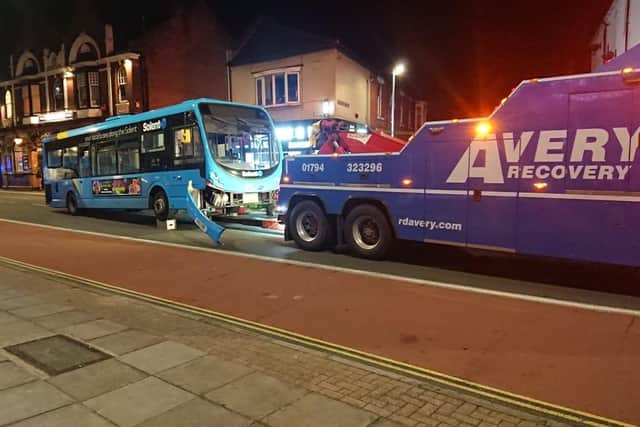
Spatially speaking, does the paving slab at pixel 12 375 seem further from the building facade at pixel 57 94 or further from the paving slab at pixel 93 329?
the building facade at pixel 57 94

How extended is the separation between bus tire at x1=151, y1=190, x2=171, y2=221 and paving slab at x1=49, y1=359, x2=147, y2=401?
11059 mm

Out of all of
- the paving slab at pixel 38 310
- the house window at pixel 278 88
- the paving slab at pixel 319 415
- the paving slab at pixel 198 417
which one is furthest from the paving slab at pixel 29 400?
the house window at pixel 278 88

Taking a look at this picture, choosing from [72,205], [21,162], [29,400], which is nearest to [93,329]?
[29,400]

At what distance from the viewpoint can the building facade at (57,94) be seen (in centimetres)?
3419

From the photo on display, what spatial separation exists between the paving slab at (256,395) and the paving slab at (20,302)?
13.2 feet

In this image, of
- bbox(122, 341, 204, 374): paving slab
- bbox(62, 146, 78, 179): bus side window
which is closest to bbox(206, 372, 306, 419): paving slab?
bbox(122, 341, 204, 374): paving slab

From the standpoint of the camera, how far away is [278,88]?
92.5ft

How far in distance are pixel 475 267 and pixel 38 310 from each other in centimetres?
696

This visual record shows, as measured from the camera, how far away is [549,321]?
5.77 metres

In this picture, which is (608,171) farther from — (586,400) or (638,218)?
(586,400)

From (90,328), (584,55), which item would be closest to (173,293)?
(90,328)

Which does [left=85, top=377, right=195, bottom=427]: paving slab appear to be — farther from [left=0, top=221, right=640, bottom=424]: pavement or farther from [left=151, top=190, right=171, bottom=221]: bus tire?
[left=151, top=190, right=171, bottom=221]: bus tire

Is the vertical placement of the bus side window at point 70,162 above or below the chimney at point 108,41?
below

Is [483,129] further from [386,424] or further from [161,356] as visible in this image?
[161,356]
